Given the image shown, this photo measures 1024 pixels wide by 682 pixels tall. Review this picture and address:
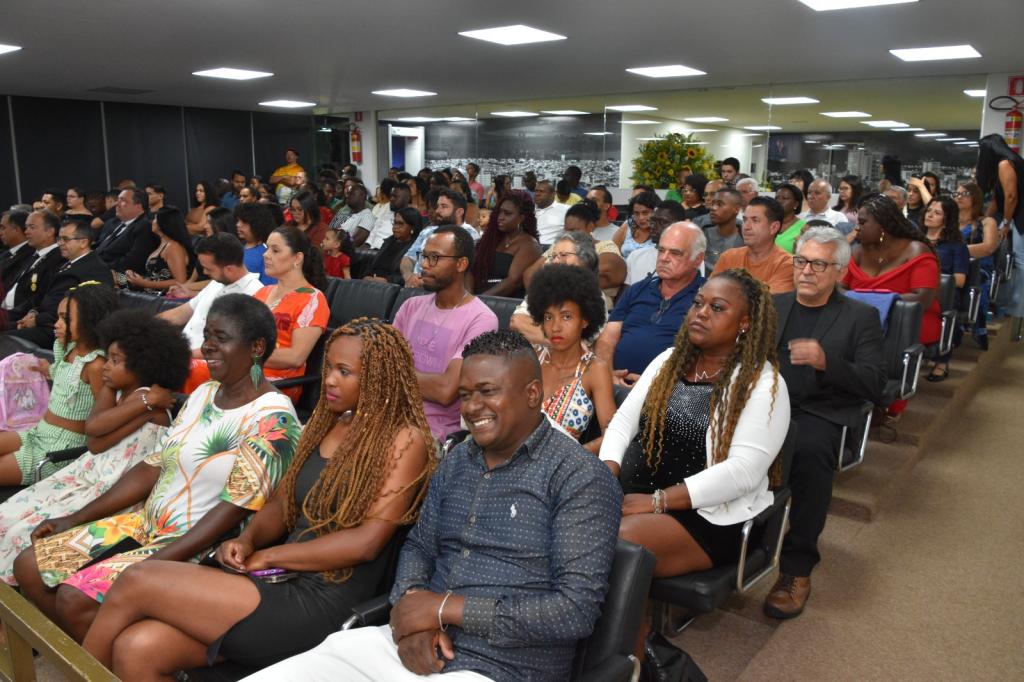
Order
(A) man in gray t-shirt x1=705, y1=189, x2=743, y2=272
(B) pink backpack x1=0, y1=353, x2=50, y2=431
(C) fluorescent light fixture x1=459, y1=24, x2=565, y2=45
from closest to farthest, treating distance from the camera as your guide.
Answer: (B) pink backpack x1=0, y1=353, x2=50, y2=431 < (A) man in gray t-shirt x1=705, y1=189, x2=743, y2=272 < (C) fluorescent light fixture x1=459, y1=24, x2=565, y2=45

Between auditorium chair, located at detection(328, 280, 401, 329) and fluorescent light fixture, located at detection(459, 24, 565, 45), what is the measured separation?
137 inches

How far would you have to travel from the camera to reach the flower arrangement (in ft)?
34.0

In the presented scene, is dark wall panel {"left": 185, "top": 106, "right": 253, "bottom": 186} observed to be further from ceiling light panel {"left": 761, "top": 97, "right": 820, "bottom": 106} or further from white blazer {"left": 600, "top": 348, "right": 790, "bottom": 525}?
white blazer {"left": 600, "top": 348, "right": 790, "bottom": 525}

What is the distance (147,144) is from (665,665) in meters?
15.1

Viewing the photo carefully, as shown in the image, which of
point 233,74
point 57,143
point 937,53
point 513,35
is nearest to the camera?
point 513,35

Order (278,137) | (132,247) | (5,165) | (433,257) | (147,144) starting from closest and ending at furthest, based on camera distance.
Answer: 1. (433,257)
2. (132,247)
3. (5,165)
4. (147,144)
5. (278,137)

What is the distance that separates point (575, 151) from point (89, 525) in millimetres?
11308

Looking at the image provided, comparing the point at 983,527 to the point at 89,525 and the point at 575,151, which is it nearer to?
the point at 89,525

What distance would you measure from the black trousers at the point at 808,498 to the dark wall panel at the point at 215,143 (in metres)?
14.7

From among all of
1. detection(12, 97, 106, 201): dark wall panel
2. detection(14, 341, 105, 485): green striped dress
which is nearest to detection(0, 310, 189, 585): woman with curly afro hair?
detection(14, 341, 105, 485): green striped dress

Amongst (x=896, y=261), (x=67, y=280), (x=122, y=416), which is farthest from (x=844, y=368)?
(x=67, y=280)

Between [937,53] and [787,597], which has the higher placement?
[937,53]

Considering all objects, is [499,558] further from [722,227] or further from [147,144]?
A: [147,144]

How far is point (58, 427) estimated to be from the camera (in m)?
3.06
